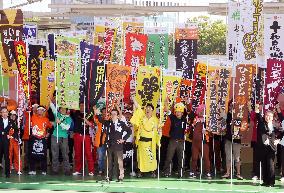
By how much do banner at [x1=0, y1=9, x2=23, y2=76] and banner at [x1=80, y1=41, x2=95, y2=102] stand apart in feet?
4.72

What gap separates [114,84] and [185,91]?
61.5 inches

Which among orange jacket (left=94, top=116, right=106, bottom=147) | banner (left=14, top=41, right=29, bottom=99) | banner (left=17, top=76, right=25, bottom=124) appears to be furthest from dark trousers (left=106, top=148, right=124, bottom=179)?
banner (left=14, top=41, right=29, bottom=99)

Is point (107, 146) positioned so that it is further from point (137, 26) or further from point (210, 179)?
point (137, 26)

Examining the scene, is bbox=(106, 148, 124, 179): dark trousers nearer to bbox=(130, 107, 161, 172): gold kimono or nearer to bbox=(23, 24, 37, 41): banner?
bbox=(130, 107, 161, 172): gold kimono

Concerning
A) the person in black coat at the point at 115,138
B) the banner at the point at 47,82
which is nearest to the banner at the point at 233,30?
the person in black coat at the point at 115,138

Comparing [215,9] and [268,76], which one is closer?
[268,76]

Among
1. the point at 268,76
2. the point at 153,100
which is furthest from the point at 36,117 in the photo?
the point at 268,76

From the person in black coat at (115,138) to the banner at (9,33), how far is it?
105 inches

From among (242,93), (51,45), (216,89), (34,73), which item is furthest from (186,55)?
(34,73)

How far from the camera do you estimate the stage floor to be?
1256cm

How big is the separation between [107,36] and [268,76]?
4.20m

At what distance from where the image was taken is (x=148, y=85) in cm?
1384

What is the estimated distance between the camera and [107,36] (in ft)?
51.3

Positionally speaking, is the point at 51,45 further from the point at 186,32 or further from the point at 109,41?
the point at 186,32
